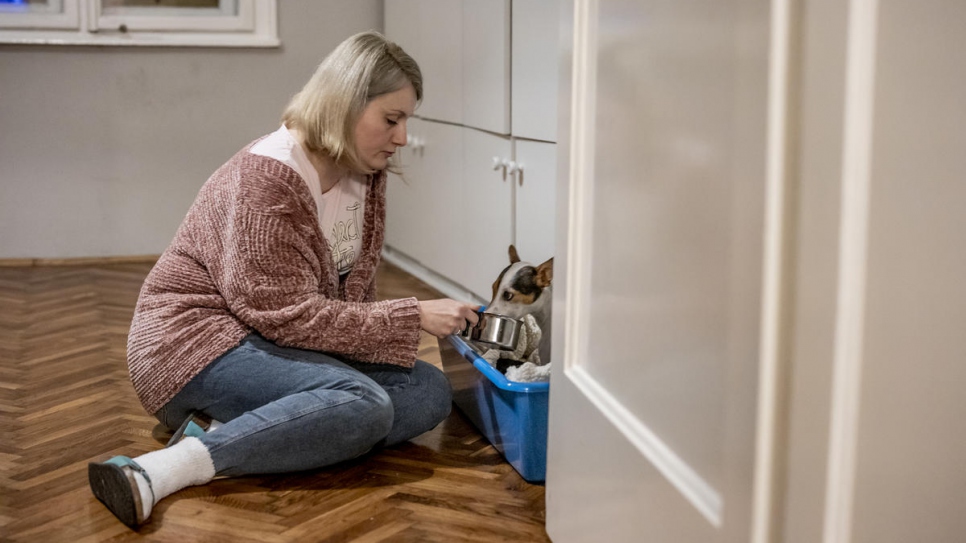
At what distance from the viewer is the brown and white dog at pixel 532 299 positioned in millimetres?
1928

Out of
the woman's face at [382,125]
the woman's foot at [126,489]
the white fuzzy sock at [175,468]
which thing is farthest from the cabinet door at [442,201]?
the woman's foot at [126,489]

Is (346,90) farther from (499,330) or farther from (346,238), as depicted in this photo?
(499,330)

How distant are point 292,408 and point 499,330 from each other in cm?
40

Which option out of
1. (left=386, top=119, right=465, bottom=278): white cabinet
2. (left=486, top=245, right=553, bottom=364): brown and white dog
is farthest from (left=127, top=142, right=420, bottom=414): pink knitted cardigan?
(left=386, top=119, right=465, bottom=278): white cabinet

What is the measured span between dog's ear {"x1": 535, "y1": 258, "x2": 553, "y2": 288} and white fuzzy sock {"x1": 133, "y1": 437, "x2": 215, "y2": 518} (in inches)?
28.3

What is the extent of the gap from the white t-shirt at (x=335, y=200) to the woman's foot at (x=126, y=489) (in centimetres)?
55

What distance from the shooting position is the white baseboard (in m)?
3.10

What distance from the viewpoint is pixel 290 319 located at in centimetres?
168

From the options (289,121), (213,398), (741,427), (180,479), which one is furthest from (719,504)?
(289,121)

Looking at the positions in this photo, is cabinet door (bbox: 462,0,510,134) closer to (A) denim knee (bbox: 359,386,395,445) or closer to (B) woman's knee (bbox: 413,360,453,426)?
(B) woman's knee (bbox: 413,360,453,426)

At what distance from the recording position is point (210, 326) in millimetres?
1744

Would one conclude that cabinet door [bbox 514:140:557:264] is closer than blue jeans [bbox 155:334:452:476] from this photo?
No

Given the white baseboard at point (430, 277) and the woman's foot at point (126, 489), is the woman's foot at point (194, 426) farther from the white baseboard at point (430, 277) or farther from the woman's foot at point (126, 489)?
the white baseboard at point (430, 277)

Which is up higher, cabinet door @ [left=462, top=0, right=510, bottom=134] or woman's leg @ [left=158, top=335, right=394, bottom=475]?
cabinet door @ [left=462, top=0, right=510, bottom=134]
